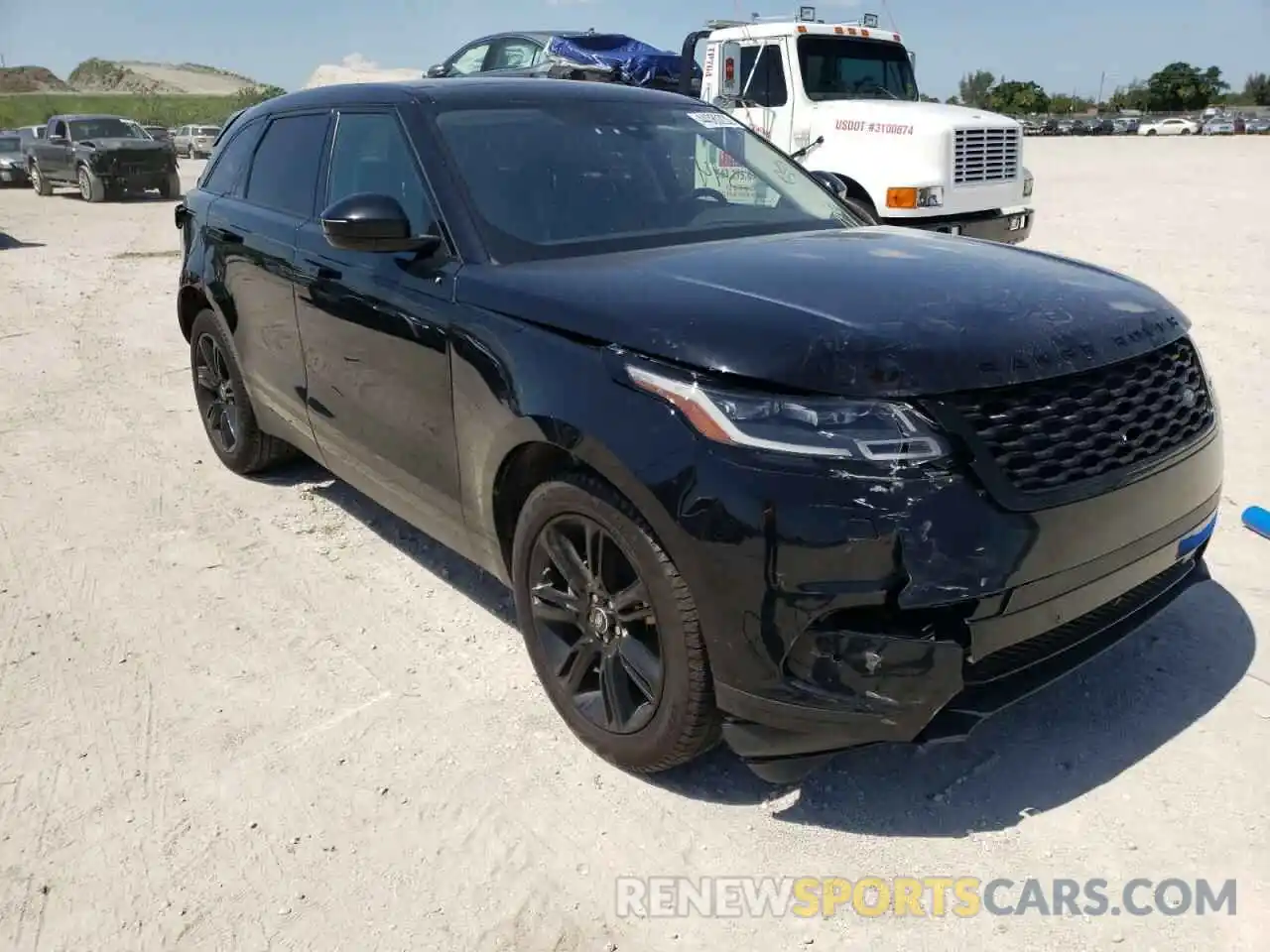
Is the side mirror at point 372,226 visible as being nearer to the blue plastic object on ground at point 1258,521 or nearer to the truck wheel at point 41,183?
the blue plastic object on ground at point 1258,521

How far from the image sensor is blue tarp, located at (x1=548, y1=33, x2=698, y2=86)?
13.9 m

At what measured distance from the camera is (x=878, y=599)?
87.3 inches

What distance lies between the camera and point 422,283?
3207 mm

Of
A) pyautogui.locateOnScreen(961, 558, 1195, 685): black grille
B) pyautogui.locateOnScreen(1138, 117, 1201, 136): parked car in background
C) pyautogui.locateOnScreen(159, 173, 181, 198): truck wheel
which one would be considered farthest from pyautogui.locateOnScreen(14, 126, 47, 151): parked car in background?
pyautogui.locateOnScreen(1138, 117, 1201, 136): parked car in background

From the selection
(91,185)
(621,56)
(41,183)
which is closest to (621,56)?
(621,56)

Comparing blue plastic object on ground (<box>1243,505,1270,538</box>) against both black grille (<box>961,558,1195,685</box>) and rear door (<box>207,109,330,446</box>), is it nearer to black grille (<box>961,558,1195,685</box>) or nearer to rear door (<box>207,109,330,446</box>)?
black grille (<box>961,558,1195,685</box>)

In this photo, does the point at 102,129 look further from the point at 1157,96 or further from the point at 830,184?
the point at 1157,96

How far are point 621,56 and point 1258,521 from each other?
12.1m

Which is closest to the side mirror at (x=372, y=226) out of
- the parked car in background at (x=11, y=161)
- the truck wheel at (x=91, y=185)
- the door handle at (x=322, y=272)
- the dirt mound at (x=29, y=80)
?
the door handle at (x=322, y=272)

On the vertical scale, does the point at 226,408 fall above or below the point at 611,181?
below

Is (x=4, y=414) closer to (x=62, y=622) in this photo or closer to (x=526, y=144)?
(x=62, y=622)

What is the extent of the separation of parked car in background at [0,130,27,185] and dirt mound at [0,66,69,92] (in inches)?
4823

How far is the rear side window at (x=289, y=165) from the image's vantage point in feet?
13.6

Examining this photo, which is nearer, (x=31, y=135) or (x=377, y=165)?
(x=377, y=165)
